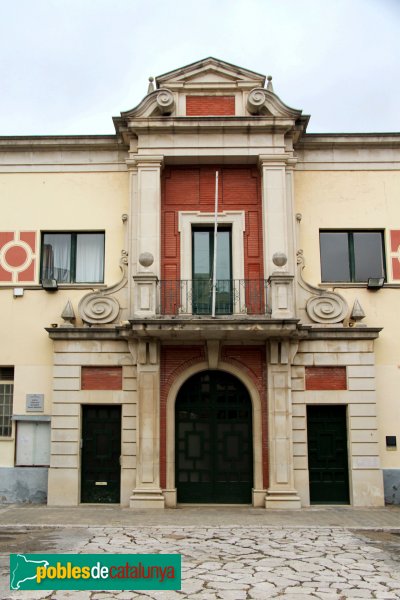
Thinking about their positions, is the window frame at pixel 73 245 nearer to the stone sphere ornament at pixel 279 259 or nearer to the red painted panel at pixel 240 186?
the red painted panel at pixel 240 186

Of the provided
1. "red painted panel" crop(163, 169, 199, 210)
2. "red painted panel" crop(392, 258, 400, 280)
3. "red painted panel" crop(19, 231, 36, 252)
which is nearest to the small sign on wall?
"red painted panel" crop(19, 231, 36, 252)

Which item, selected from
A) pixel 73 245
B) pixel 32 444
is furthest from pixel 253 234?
pixel 32 444

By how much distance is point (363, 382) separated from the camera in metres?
16.0

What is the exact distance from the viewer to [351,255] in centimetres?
1723

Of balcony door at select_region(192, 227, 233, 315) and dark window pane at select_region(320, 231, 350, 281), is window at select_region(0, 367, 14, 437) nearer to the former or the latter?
balcony door at select_region(192, 227, 233, 315)

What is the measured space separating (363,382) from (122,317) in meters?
6.27

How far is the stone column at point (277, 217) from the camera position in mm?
16047

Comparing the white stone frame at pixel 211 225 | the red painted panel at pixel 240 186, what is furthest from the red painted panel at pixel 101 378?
the red painted panel at pixel 240 186

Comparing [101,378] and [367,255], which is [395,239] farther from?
[101,378]

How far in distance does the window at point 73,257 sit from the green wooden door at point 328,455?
6726mm

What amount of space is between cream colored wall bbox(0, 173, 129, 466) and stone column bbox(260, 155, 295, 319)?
3779 mm

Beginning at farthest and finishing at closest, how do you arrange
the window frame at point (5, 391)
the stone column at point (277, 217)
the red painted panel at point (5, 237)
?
the red painted panel at point (5, 237)
the window frame at point (5, 391)
the stone column at point (277, 217)

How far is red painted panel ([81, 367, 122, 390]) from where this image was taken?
16078mm

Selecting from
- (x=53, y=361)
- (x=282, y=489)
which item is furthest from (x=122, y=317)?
(x=282, y=489)
